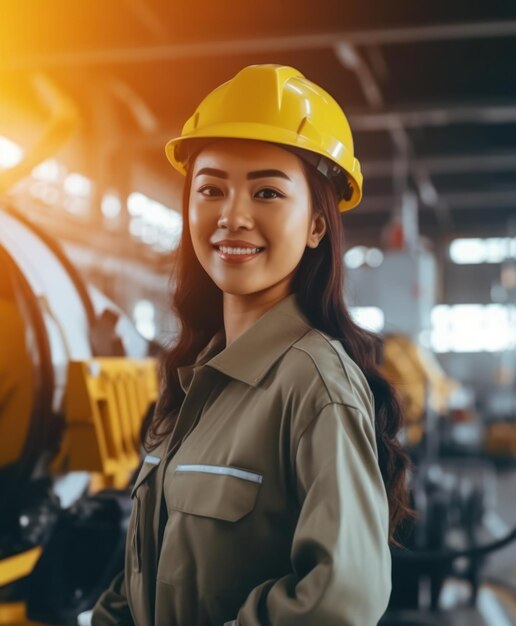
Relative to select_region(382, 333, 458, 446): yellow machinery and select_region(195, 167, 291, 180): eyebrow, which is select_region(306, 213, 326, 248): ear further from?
select_region(382, 333, 458, 446): yellow machinery

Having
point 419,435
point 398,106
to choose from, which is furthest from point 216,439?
point 398,106

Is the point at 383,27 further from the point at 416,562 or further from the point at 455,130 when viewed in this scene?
the point at 455,130

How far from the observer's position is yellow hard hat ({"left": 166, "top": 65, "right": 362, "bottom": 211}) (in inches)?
49.9

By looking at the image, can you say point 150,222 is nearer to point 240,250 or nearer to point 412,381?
point 412,381

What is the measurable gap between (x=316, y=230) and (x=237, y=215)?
17 centimetres

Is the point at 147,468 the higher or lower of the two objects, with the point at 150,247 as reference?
lower

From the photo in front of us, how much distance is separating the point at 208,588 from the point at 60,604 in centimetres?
167

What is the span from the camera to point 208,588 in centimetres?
113

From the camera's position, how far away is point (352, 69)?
30.5ft

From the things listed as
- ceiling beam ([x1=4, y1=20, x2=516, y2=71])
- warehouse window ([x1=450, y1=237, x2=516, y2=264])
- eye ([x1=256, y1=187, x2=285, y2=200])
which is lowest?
eye ([x1=256, y1=187, x2=285, y2=200])

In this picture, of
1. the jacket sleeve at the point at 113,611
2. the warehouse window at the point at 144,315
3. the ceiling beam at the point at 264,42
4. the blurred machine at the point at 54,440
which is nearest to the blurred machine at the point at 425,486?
the jacket sleeve at the point at 113,611

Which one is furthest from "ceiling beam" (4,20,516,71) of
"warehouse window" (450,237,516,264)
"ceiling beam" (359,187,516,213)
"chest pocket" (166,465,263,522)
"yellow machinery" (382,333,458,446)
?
"warehouse window" (450,237,516,264)

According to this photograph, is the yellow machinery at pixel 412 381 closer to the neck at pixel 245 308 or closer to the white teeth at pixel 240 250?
the neck at pixel 245 308

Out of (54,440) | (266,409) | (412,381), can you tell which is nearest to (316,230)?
(266,409)
